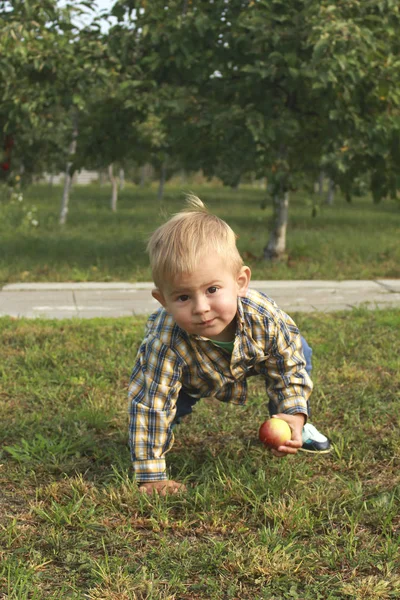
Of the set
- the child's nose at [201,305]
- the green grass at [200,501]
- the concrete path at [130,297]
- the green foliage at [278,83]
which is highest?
the green foliage at [278,83]

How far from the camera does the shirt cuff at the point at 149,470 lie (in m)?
2.78

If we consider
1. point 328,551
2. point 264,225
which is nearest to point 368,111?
point 328,551

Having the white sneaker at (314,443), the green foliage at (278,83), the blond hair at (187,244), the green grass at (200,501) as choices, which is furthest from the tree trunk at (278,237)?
the blond hair at (187,244)

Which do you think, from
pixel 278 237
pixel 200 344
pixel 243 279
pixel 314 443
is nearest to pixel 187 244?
pixel 243 279

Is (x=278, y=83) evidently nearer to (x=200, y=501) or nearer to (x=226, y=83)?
(x=226, y=83)

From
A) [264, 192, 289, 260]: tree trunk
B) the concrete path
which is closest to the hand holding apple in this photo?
the concrete path

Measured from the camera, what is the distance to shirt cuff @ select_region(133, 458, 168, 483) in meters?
2.78

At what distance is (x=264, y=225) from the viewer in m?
15.0

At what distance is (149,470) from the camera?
278 cm

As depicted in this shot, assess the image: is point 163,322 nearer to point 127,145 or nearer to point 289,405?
point 289,405

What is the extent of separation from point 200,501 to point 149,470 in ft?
0.73

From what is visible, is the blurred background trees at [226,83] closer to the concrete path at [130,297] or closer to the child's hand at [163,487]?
the concrete path at [130,297]

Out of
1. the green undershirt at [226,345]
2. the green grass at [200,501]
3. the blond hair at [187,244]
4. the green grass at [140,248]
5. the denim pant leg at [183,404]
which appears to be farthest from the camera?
→ the green grass at [140,248]

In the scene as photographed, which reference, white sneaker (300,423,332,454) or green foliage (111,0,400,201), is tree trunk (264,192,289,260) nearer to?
green foliage (111,0,400,201)
